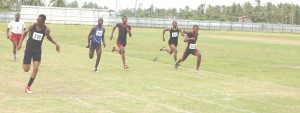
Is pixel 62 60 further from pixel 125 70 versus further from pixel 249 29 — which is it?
pixel 249 29

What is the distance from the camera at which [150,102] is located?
476 inches

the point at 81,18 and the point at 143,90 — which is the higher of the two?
the point at 81,18

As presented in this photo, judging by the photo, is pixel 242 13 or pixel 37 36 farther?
pixel 242 13

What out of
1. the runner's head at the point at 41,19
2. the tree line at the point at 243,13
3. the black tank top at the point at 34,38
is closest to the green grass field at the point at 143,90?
the black tank top at the point at 34,38

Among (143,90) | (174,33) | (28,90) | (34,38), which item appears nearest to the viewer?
(28,90)

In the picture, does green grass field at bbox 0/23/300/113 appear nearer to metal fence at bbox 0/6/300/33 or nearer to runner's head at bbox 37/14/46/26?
runner's head at bbox 37/14/46/26

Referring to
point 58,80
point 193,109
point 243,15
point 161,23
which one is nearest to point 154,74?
point 58,80

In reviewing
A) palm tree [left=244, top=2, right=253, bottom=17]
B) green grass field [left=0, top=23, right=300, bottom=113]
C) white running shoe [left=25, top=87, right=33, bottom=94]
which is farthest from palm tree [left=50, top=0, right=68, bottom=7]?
white running shoe [left=25, top=87, right=33, bottom=94]

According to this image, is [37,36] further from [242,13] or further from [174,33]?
[242,13]

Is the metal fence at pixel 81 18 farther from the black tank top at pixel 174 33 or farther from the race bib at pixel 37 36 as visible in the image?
the race bib at pixel 37 36

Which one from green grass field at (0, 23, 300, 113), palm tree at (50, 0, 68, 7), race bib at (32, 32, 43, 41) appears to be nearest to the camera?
green grass field at (0, 23, 300, 113)

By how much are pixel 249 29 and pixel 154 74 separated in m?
83.8

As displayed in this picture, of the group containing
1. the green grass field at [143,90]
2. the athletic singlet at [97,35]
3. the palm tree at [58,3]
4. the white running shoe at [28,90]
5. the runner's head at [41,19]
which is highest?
the palm tree at [58,3]

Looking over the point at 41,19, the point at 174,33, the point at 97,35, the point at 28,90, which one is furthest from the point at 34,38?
the point at 174,33
